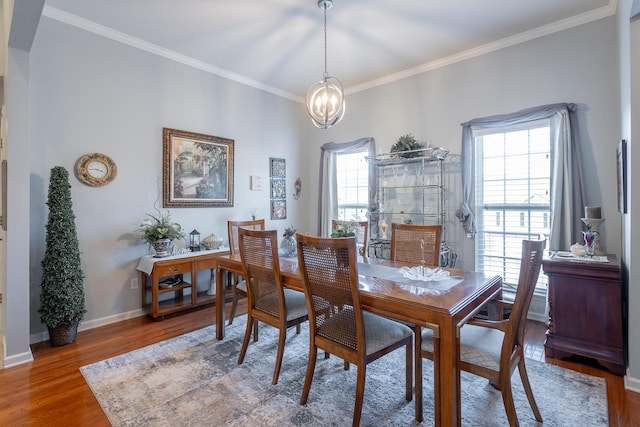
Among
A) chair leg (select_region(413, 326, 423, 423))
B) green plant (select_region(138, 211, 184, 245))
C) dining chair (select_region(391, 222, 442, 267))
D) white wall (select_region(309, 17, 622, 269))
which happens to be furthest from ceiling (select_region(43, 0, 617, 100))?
chair leg (select_region(413, 326, 423, 423))

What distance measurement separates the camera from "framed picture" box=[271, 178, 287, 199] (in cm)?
500

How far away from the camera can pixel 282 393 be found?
214 centimetres

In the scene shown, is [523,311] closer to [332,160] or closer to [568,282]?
[568,282]

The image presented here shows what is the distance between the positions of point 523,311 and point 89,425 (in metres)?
2.52

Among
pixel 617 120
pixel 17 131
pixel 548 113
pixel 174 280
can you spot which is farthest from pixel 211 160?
pixel 617 120

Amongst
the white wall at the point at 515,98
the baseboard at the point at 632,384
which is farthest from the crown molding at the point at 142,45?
the baseboard at the point at 632,384

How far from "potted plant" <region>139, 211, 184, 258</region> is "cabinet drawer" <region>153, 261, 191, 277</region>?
153 millimetres

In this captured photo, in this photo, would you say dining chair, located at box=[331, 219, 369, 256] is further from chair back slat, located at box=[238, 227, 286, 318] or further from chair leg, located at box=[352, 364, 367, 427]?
chair leg, located at box=[352, 364, 367, 427]

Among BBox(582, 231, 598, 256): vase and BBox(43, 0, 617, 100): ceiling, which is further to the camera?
BBox(43, 0, 617, 100): ceiling

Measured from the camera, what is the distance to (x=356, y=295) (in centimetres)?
171

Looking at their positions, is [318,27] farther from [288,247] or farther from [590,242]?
[590,242]

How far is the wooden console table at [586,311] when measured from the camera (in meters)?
2.36

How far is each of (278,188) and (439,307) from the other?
3841 millimetres

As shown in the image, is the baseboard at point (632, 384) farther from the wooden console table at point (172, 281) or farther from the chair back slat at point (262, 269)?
the wooden console table at point (172, 281)
